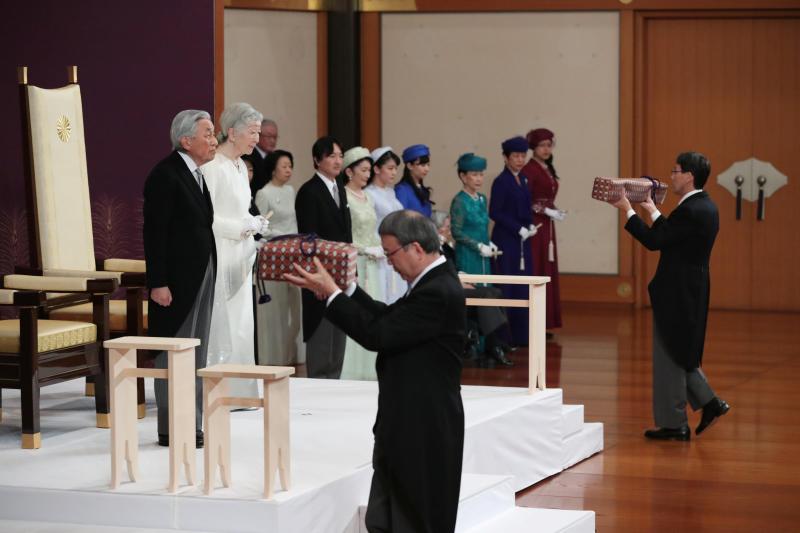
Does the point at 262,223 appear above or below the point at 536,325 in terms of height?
above

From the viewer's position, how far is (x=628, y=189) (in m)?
6.02

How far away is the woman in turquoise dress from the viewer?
808cm

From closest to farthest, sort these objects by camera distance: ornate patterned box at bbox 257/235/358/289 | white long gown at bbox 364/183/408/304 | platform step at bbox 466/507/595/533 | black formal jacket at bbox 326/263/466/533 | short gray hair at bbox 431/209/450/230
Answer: black formal jacket at bbox 326/263/466/533, ornate patterned box at bbox 257/235/358/289, platform step at bbox 466/507/595/533, white long gown at bbox 364/183/408/304, short gray hair at bbox 431/209/450/230

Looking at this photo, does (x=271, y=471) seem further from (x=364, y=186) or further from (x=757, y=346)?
(x=757, y=346)

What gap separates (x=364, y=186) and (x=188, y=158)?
2525 millimetres

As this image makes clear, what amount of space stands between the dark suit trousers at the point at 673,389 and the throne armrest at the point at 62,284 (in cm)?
244

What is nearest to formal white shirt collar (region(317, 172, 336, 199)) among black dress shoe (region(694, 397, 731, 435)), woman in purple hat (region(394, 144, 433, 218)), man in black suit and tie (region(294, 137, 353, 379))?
man in black suit and tie (region(294, 137, 353, 379))

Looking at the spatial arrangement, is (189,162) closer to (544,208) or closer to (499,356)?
(499,356)

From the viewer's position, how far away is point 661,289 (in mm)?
5965

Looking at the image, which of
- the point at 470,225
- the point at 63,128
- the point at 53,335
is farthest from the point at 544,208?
the point at 53,335

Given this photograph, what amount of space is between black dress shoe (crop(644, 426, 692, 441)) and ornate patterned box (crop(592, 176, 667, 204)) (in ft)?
3.31

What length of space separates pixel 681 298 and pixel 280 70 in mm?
4561

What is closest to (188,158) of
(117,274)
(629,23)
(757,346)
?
(117,274)

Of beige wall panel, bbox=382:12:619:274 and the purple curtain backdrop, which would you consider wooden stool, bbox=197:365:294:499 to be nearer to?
the purple curtain backdrop
